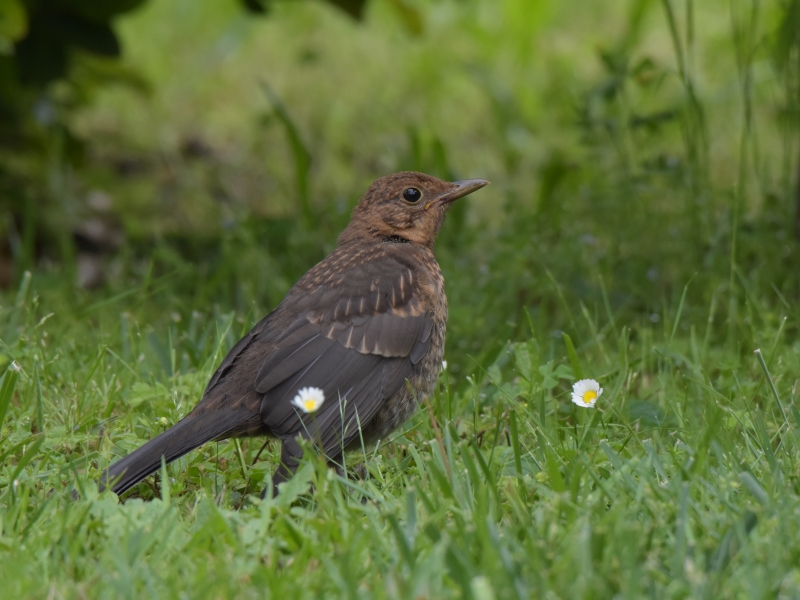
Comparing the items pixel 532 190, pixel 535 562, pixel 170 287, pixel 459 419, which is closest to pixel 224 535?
pixel 535 562

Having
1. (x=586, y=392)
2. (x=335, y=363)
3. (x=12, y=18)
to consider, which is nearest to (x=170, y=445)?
(x=335, y=363)

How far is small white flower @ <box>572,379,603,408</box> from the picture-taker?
3.61 m

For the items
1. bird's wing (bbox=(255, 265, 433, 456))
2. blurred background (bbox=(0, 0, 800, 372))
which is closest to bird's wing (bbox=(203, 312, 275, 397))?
bird's wing (bbox=(255, 265, 433, 456))

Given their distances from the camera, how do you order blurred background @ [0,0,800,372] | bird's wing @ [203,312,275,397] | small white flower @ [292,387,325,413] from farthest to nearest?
blurred background @ [0,0,800,372] → bird's wing @ [203,312,275,397] → small white flower @ [292,387,325,413]

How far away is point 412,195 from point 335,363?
1165mm

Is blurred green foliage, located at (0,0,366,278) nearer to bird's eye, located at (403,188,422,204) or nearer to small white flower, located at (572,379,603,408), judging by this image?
bird's eye, located at (403,188,422,204)

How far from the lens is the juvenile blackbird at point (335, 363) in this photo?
3.44 metres

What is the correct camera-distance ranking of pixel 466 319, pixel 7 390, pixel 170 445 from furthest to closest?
pixel 466 319 → pixel 7 390 → pixel 170 445

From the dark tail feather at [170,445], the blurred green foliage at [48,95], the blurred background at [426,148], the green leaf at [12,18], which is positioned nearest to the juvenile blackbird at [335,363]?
the dark tail feather at [170,445]

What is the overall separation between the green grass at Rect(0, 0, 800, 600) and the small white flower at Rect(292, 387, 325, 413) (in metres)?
0.28

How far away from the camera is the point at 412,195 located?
4676 mm

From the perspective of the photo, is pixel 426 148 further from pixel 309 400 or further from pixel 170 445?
pixel 170 445

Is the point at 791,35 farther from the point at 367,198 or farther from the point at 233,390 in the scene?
the point at 233,390

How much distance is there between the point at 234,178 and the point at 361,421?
481 centimetres
